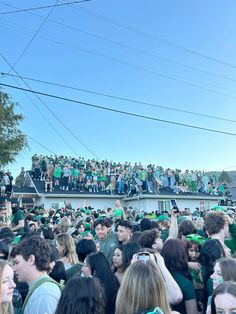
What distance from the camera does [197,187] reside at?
34.5 metres

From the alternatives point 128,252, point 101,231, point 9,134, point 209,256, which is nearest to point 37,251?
point 128,252

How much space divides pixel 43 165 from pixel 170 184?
508 inches

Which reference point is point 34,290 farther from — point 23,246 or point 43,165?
point 43,165

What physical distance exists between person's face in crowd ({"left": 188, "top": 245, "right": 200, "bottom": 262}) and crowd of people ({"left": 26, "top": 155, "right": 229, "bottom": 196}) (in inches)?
895

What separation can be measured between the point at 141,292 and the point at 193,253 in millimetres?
2388

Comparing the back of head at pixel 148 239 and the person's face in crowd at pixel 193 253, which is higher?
the back of head at pixel 148 239

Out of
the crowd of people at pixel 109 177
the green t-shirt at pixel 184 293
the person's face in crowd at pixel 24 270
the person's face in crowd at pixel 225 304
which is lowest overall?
the green t-shirt at pixel 184 293

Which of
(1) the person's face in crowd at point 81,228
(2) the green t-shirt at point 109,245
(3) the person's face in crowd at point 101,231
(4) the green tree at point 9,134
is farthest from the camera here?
(4) the green tree at point 9,134

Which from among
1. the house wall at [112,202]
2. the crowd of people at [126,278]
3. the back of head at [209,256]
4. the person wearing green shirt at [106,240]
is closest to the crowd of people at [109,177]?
the house wall at [112,202]

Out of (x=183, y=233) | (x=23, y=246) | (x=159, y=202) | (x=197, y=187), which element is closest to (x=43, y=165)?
(x=159, y=202)

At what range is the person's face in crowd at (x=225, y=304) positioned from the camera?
2337mm

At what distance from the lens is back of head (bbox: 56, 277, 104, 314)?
236 cm

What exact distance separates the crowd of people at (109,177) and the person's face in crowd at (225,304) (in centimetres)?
2485

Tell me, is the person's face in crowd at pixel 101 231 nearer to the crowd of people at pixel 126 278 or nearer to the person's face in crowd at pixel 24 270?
the crowd of people at pixel 126 278
